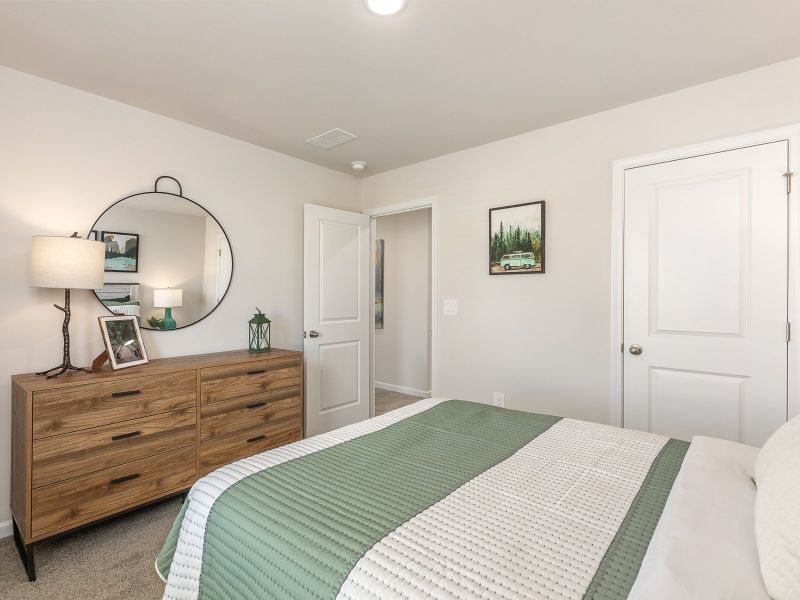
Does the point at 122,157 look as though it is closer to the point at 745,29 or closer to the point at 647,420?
the point at 745,29

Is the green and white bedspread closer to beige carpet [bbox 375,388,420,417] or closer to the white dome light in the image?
the white dome light

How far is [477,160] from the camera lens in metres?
3.21

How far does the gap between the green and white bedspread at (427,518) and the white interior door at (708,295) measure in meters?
1.00

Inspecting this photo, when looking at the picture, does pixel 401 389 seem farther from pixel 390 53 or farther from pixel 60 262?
pixel 390 53

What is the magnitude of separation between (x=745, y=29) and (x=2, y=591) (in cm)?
403

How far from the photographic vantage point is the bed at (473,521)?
0.79 meters

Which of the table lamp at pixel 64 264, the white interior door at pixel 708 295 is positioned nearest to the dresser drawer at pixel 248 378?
the table lamp at pixel 64 264

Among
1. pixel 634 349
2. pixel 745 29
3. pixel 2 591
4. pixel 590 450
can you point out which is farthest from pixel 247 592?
pixel 745 29

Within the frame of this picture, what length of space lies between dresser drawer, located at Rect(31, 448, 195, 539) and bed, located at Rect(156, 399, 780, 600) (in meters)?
1.10

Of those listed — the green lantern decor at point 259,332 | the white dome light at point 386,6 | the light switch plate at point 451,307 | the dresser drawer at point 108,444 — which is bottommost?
the dresser drawer at point 108,444

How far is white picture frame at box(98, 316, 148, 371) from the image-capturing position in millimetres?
2277

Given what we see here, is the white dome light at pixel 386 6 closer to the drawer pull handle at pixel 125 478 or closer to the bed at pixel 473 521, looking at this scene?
the bed at pixel 473 521

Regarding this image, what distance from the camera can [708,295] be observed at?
7.40 feet

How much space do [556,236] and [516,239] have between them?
287 mm
